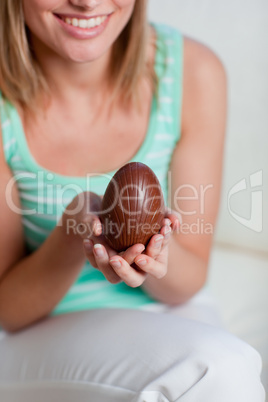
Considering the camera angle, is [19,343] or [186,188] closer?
[19,343]

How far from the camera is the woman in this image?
3.23 feet

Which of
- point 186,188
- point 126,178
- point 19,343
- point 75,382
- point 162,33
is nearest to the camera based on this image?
point 126,178

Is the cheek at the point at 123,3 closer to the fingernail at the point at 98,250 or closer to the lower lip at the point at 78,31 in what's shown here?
the lower lip at the point at 78,31

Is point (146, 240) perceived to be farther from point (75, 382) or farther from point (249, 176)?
point (249, 176)

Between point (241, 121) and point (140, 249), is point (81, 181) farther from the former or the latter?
point (241, 121)

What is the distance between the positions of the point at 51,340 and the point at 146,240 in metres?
0.29

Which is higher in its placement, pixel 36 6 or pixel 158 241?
pixel 36 6

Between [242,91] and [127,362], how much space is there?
0.89m

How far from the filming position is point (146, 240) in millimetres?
907

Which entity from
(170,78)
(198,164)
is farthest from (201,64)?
(198,164)

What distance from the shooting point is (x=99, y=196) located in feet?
3.49

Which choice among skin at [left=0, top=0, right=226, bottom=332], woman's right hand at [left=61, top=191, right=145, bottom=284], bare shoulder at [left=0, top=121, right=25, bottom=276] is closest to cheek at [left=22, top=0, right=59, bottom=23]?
skin at [left=0, top=0, right=226, bottom=332]

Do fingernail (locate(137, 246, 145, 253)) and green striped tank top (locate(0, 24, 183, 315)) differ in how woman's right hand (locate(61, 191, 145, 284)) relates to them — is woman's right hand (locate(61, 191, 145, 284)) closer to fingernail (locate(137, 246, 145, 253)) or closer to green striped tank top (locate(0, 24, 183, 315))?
fingernail (locate(137, 246, 145, 253))

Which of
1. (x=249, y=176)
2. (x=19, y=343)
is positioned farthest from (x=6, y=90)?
(x=249, y=176)
